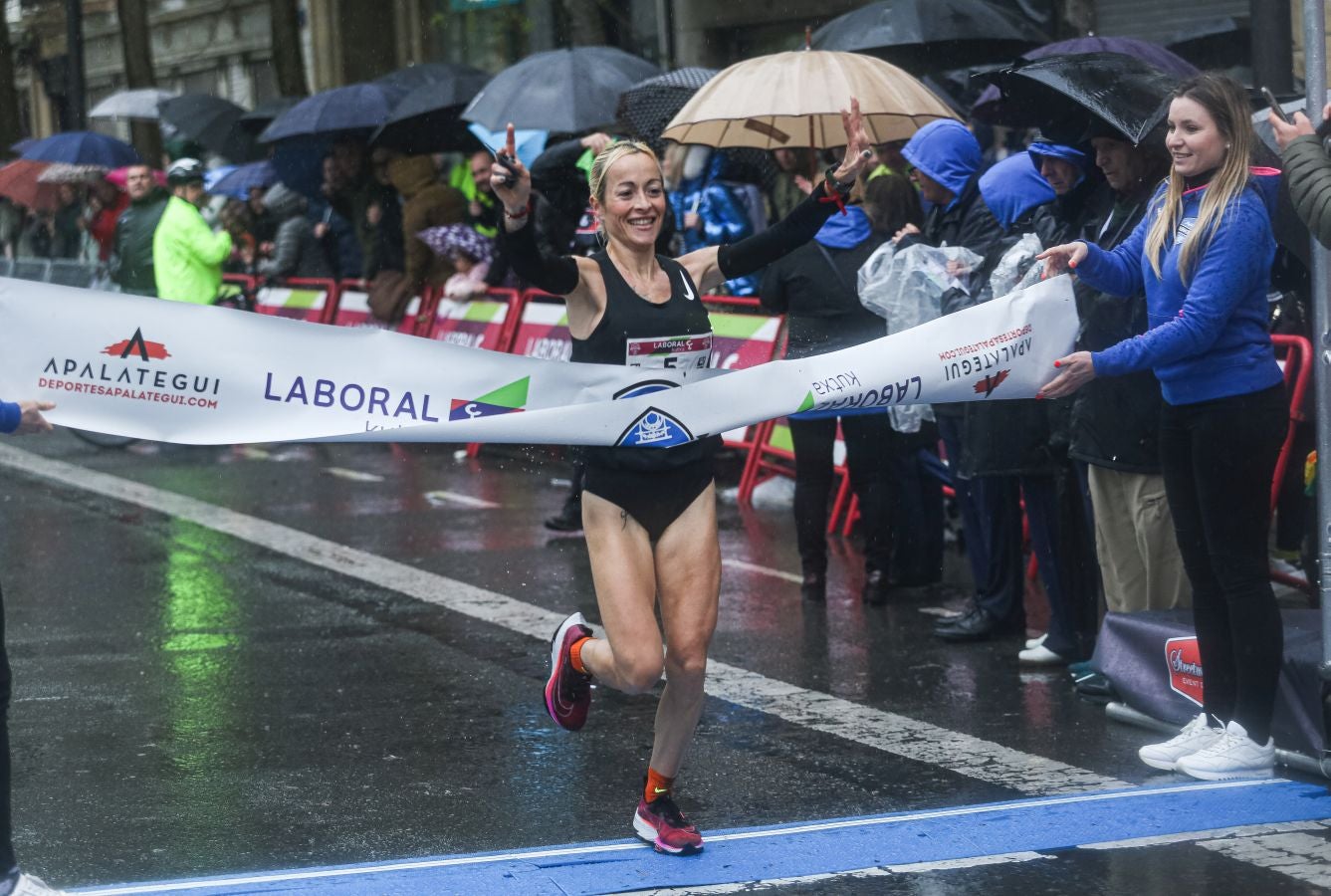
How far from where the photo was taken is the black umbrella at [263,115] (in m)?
20.6

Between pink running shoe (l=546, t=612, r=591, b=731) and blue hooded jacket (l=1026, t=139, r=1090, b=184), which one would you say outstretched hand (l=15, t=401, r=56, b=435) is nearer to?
pink running shoe (l=546, t=612, r=591, b=731)

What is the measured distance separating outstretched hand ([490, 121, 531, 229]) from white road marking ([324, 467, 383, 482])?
8074mm

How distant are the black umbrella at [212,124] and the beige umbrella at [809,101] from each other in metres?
13.0

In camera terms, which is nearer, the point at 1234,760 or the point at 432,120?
the point at 1234,760

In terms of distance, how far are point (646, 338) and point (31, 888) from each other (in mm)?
2138

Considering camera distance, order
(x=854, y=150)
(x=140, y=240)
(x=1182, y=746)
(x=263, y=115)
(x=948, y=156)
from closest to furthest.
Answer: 1. (x=854, y=150)
2. (x=1182, y=746)
3. (x=948, y=156)
4. (x=140, y=240)
5. (x=263, y=115)

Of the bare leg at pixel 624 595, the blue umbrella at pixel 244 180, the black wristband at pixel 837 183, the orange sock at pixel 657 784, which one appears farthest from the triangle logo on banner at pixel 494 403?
the blue umbrella at pixel 244 180

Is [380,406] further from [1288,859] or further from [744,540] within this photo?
[744,540]

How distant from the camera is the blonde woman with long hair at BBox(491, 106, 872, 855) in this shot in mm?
5211

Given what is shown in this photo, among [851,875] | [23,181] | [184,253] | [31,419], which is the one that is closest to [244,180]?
[23,181]

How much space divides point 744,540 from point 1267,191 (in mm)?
5168

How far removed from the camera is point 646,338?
5418mm

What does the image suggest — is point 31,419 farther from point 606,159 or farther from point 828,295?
point 828,295

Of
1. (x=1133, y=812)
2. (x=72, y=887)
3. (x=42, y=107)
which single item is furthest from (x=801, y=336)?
(x=42, y=107)
